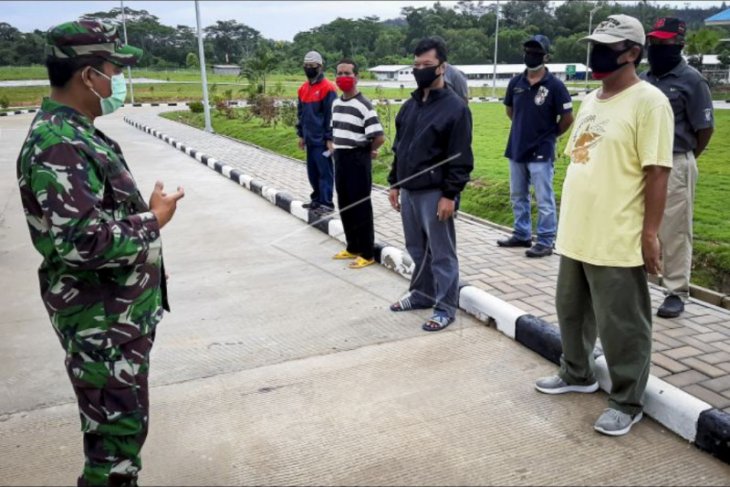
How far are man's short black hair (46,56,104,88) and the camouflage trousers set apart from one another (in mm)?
947

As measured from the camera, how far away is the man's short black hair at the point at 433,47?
414 centimetres

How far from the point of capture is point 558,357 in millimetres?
3727

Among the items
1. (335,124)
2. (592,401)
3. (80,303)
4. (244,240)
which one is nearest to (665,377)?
(592,401)

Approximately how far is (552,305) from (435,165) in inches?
53.2

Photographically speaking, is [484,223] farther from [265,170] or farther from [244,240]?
[265,170]

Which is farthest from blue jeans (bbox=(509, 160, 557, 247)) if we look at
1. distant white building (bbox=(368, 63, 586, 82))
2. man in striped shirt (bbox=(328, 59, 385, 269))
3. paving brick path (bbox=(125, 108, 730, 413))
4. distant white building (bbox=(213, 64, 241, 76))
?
distant white building (bbox=(213, 64, 241, 76))

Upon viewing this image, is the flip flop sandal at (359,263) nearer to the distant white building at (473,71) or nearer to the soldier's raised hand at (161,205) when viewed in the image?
the soldier's raised hand at (161,205)

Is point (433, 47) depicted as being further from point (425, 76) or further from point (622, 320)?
point (622, 320)

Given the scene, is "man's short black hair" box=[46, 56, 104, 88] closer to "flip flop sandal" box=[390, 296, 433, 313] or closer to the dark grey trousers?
the dark grey trousers

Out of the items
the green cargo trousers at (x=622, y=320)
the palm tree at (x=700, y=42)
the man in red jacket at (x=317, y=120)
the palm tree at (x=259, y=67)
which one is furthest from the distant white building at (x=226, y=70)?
the green cargo trousers at (x=622, y=320)

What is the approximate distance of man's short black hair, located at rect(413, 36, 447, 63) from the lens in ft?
13.6

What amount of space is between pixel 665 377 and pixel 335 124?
3.66 meters

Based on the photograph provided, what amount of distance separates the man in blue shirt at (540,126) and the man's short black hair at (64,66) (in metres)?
4.28

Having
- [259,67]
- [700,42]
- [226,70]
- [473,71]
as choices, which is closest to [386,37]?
[473,71]
